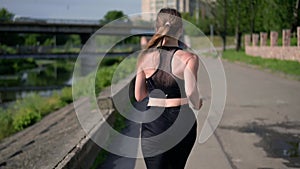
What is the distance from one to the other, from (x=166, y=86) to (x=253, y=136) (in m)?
5.52

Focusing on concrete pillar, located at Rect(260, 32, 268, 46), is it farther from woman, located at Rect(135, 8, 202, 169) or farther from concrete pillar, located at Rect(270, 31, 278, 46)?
woman, located at Rect(135, 8, 202, 169)

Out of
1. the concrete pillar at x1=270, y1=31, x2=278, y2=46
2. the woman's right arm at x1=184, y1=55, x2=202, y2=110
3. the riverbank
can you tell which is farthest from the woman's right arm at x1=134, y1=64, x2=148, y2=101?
the concrete pillar at x1=270, y1=31, x2=278, y2=46

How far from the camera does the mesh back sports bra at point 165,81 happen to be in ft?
11.3

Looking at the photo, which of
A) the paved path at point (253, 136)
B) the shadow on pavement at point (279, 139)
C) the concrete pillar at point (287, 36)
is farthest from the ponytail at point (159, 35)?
the concrete pillar at point (287, 36)

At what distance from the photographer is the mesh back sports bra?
3.43 meters

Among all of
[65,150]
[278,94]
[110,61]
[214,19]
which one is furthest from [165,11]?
[214,19]

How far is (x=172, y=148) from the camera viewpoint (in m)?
3.62

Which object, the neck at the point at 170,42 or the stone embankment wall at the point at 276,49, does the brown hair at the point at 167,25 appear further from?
the stone embankment wall at the point at 276,49

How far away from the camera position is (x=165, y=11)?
11.6 feet

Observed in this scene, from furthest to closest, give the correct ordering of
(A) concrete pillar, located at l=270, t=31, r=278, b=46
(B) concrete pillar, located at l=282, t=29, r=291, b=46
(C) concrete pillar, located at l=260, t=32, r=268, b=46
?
(C) concrete pillar, located at l=260, t=32, r=268, b=46
(A) concrete pillar, located at l=270, t=31, r=278, b=46
(B) concrete pillar, located at l=282, t=29, r=291, b=46

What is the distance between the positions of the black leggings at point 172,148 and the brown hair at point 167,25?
601 millimetres

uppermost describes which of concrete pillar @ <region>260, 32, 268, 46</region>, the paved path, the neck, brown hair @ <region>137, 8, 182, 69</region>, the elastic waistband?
brown hair @ <region>137, 8, 182, 69</region>

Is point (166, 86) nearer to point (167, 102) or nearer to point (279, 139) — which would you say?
point (167, 102)

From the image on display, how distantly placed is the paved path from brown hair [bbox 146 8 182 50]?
234 centimetres
